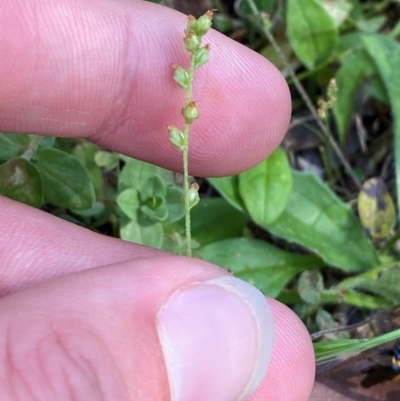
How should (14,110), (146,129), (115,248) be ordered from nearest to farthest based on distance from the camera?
(115,248) → (14,110) → (146,129)

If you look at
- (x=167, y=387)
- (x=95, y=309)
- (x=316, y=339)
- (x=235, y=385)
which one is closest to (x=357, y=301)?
(x=316, y=339)

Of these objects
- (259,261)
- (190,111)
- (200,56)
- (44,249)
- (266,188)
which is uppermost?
(200,56)

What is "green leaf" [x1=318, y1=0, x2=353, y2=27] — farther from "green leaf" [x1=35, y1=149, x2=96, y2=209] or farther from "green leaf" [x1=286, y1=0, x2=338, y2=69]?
"green leaf" [x1=35, y1=149, x2=96, y2=209]

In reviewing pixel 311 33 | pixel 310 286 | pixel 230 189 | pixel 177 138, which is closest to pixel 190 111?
pixel 177 138

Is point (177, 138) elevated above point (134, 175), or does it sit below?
above

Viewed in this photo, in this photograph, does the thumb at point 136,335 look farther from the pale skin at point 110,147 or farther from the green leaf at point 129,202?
the green leaf at point 129,202

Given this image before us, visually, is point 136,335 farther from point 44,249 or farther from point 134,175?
point 134,175

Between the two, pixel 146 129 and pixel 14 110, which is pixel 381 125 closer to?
pixel 146 129
